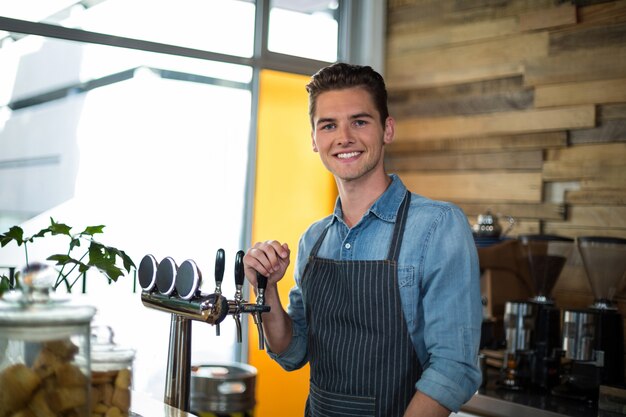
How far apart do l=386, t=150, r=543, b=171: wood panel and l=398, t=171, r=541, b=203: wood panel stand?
0.03 meters

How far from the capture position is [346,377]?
7.20ft

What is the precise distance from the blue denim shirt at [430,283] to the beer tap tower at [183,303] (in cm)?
36

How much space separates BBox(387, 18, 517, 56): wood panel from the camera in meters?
4.10

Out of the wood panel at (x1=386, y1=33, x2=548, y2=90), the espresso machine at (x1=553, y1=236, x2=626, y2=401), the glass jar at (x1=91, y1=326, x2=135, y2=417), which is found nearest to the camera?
the glass jar at (x1=91, y1=326, x2=135, y2=417)

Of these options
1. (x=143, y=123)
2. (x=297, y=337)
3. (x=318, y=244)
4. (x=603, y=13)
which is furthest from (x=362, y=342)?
(x=143, y=123)

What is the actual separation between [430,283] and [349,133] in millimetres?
473

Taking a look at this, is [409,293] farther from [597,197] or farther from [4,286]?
[597,197]

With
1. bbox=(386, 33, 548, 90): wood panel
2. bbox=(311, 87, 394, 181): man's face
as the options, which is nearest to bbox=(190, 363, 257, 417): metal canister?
bbox=(311, 87, 394, 181): man's face

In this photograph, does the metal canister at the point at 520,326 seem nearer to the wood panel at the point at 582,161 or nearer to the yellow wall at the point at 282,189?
the wood panel at the point at 582,161

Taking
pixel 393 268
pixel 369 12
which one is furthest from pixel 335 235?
pixel 369 12

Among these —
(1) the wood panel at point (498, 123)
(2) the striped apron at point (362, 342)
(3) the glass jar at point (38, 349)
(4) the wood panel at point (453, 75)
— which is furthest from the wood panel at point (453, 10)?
(3) the glass jar at point (38, 349)

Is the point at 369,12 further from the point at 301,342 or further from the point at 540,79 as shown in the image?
the point at 301,342

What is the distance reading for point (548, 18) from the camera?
3855mm

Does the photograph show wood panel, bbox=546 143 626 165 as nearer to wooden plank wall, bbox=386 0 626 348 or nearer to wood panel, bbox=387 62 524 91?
wooden plank wall, bbox=386 0 626 348
